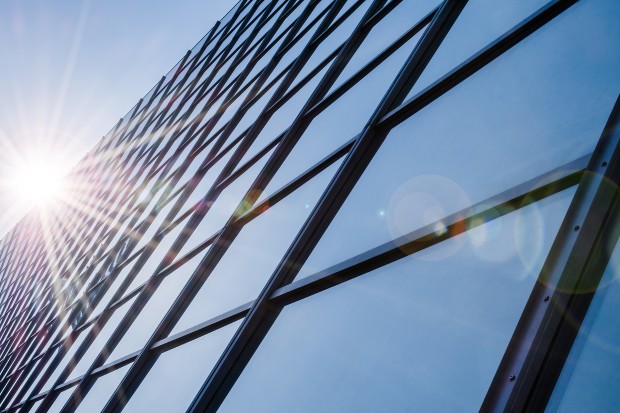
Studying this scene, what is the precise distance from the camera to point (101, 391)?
8258 mm

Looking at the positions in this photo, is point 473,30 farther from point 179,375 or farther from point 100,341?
point 100,341

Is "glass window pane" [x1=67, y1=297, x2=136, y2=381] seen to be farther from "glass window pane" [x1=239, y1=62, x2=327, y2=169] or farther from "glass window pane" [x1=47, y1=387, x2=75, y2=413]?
"glass window pane" [x1=239, y1=62, x2=327, y2=169]

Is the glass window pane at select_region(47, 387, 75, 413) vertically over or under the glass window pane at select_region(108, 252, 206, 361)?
under

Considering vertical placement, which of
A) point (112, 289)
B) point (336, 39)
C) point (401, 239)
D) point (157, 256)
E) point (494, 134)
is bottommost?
point (401, 239)

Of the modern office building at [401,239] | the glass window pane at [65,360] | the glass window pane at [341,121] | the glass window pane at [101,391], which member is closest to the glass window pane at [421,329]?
the modern office building at [401,239]

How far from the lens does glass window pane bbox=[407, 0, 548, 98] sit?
14.8 ft

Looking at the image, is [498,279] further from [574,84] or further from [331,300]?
[331,300]

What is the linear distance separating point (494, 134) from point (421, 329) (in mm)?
1458

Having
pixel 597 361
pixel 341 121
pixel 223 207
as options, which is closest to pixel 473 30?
pixel 341 121

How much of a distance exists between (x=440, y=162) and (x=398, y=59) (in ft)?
8.24

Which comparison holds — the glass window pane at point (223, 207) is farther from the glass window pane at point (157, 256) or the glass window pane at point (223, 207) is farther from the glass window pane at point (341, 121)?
the glass window pane at point (341, 121)

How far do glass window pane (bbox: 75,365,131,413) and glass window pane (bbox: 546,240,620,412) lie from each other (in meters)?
6.70

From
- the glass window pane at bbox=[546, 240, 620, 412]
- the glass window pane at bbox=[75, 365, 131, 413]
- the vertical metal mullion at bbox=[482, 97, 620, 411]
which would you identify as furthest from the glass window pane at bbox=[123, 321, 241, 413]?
the glass window pane at bbox=[546, 240, 620, 412]

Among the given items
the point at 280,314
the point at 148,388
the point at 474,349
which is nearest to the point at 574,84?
the point at 474,349
